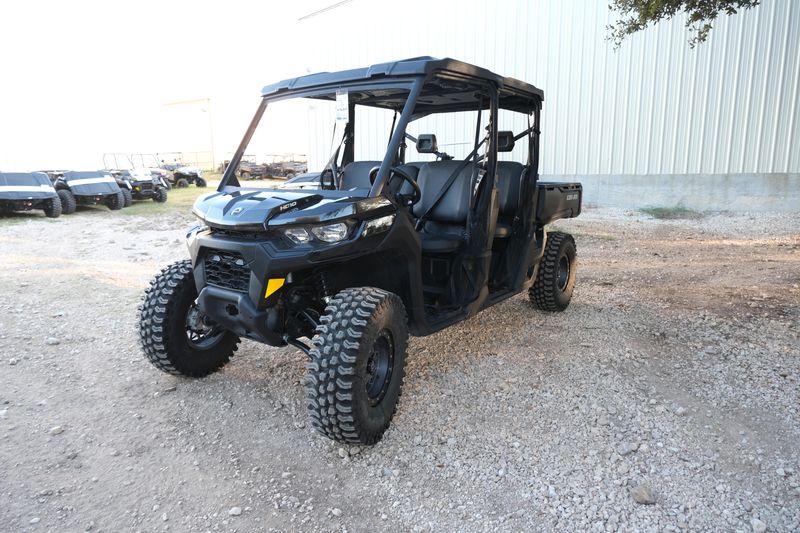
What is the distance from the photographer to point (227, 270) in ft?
10.1

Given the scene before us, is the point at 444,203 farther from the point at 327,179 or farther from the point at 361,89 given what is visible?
the point at 361,89

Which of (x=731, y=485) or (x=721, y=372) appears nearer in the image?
(x=731, y=485)

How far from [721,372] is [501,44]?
36.6 ft

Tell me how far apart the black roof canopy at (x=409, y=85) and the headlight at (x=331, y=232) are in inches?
39.3

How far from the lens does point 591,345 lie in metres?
4.42

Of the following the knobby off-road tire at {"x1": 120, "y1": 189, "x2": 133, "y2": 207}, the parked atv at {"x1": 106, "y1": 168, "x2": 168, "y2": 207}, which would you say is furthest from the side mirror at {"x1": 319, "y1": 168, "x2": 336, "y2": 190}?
the parked atv at {"x1": 106, "y1": 168, "x2": 168, "y2": 207}

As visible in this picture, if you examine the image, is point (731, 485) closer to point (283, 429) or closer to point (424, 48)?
point (283, 429)

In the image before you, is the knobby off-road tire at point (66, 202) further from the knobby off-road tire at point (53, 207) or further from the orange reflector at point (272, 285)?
the orange reflector at point (272, 285)

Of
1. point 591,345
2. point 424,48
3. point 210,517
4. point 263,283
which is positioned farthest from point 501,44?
point 210,517

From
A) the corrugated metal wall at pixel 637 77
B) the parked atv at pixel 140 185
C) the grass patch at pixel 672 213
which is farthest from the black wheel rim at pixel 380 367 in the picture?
the parked atv at pixel 140 185

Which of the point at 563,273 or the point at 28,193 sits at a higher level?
the point at 28,193

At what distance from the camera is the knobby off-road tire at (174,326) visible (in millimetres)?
3461

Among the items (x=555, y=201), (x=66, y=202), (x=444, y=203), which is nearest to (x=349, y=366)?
(x=444, y=203)

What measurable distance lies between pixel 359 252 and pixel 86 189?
1318 centimetres
